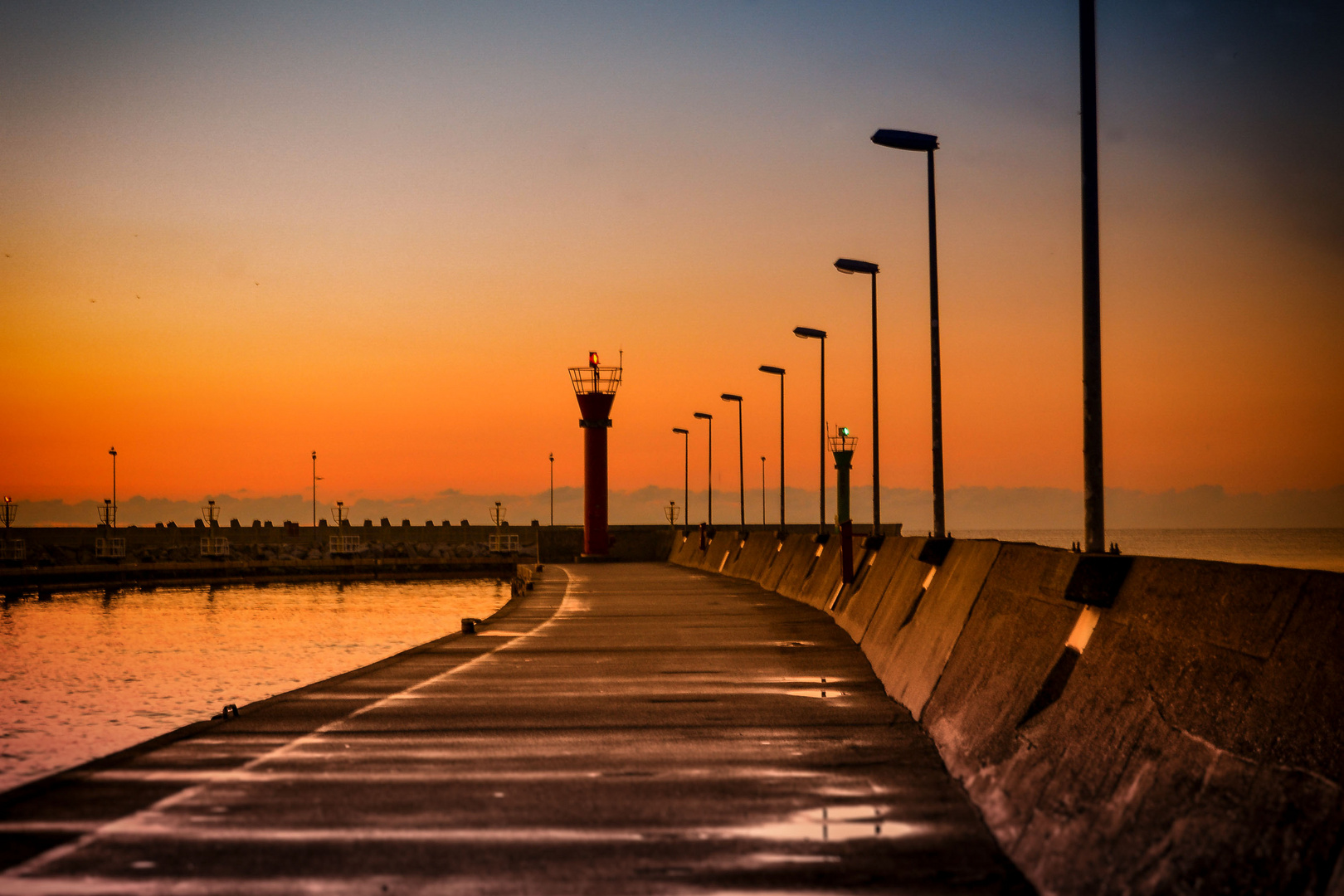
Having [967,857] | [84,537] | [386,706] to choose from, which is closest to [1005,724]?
[967,857]

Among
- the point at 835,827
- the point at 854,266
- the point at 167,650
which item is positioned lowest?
the point at 167,650

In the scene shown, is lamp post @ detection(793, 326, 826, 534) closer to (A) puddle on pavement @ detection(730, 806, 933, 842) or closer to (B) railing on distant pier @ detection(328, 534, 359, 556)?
(A) puddle on pavement @ detection(730, 806, 933, 842)

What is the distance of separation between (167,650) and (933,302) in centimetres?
3143

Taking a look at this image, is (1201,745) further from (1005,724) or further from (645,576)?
(645,576)

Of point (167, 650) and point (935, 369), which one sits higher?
point (935, 369)

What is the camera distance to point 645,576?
151ft

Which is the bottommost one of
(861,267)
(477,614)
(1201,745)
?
(477,614)

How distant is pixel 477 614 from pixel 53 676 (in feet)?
72.5

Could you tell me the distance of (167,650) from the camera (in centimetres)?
4094

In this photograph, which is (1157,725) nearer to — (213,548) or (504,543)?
(213,548)

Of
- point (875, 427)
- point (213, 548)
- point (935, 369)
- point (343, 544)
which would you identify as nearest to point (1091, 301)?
point (935, 369)

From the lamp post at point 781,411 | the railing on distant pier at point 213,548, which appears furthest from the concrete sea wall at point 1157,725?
the railing on distant pier at point 213,548

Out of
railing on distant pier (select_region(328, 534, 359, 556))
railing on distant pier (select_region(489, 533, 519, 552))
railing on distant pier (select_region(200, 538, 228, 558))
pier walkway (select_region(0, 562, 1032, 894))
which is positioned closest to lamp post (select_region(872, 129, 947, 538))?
pier walkway (select_region(0, 562, 1032, 894))

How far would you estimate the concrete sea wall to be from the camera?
4.81m
